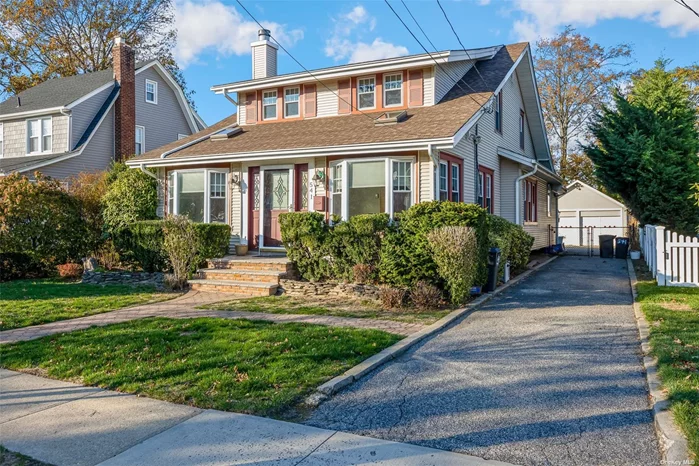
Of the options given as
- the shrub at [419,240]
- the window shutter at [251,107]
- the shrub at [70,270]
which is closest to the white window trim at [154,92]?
the window shutter at [251,107]

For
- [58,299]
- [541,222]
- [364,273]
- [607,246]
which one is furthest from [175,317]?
[607,246]

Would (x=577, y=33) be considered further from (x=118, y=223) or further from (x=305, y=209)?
→ (x=118, y=223)

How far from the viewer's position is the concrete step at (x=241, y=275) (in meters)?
11.4

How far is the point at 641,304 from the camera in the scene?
9.16m

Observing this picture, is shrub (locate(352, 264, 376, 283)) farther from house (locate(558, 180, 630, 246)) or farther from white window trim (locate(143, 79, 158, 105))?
house (locate(558, 180, 630, 246))

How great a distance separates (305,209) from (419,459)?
10736 millimetres

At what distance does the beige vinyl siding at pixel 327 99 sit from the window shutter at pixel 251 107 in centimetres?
238

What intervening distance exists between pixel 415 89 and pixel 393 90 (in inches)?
26.5

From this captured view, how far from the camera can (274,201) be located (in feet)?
47.1

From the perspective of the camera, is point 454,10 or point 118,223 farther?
point 118,223

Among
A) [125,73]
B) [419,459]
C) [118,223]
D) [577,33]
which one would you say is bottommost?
[419,459]

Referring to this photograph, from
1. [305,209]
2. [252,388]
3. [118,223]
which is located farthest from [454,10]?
[118,223]

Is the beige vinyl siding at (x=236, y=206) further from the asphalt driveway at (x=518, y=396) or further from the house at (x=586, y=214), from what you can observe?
the house at (x=586, y=214)

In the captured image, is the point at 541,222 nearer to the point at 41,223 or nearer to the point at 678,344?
the point at 678,344
